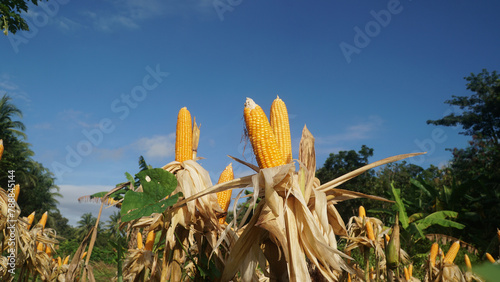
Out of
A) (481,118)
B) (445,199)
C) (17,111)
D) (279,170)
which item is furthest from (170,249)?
(17,111)

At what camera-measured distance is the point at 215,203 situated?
2.53 m

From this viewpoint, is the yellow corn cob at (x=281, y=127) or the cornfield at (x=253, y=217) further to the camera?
the yellow corn cob at (x=281, y=127)

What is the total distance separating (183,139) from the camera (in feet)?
9.75

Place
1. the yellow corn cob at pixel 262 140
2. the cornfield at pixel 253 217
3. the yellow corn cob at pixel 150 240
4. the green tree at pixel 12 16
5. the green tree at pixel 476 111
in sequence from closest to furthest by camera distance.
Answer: the cornfield at pixel 253 217, the yellow corn cob at pixel 262 140, the yellow corn cob at pixel 150 240, the green tree at pixel 12 16, the green tree at pixel 476 111

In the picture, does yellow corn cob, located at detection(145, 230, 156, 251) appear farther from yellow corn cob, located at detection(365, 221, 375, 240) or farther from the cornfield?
yellow corn cob, located at detection(365, 221, 375, 240)

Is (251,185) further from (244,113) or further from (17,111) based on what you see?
(17,111)

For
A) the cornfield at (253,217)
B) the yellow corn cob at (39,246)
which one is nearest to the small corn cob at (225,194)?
the cornfield at (253,217)

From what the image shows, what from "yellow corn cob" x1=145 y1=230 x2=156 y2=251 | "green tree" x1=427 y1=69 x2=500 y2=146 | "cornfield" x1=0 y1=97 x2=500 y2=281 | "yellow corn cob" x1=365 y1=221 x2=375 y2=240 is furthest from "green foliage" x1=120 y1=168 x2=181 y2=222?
"green tree" x1=427 y1=69 x2=500 y2=146

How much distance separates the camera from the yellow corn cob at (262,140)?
2391 millimetres

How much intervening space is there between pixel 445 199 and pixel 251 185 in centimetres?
1641

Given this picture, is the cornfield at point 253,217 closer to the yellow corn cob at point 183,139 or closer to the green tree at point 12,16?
the yellow corn cob at point 183,139

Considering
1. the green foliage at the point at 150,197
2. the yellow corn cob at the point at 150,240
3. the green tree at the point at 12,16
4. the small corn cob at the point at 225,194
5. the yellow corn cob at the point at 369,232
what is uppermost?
the green tree at the point at 12,16

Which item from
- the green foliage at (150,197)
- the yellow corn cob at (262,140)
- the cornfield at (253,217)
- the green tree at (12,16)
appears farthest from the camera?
the green tree at (12,16)

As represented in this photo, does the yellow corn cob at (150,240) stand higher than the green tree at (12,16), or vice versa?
the green tree at (12,16)
